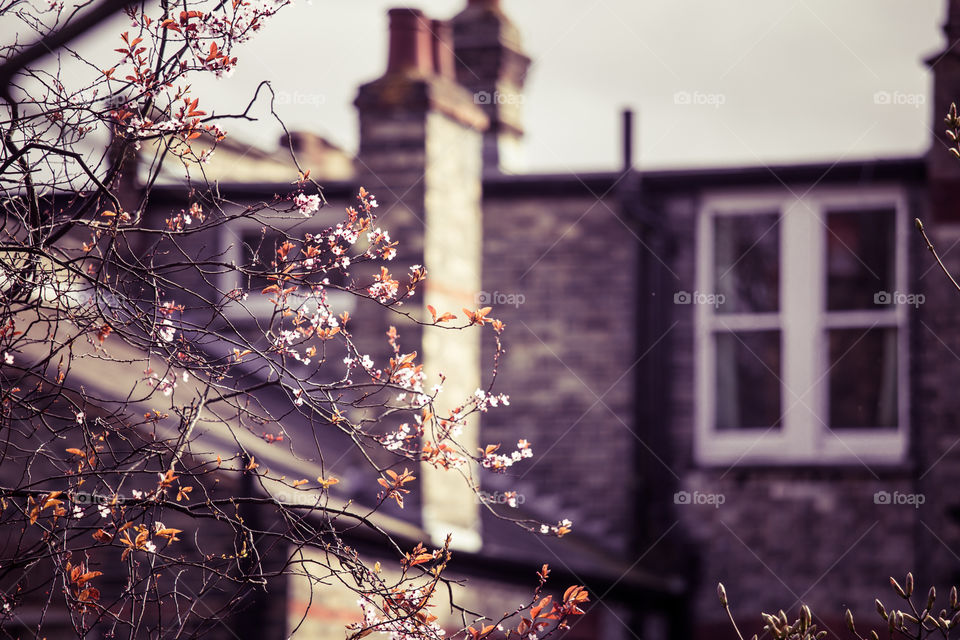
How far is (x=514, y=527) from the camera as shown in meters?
9.13

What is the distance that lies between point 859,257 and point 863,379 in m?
1.00

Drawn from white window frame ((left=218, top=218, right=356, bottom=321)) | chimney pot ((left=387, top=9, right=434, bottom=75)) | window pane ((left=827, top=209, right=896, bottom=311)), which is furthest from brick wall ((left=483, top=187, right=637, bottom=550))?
chimney pot ((left=387, top=9, right=434, bottom=75))

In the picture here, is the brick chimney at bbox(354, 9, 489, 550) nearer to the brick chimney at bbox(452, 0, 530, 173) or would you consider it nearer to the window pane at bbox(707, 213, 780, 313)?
the window pane at bbox(707, 213, 780, 313)

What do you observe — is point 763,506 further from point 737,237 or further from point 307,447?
point 307,447

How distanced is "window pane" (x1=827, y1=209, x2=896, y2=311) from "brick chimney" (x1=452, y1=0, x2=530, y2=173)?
10.6 ft

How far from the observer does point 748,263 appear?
10367mm

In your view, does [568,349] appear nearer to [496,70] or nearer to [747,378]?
[747,378]

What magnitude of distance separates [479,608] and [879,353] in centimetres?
422

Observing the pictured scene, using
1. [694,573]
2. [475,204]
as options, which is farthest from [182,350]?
[694,573]

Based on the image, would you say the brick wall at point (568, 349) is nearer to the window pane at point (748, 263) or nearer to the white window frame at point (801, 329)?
the white window frame at point (801, 329)

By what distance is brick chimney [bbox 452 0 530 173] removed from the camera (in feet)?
39.6

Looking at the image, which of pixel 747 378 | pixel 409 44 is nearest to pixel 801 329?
pixel 747 378

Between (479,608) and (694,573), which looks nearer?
(479,608)

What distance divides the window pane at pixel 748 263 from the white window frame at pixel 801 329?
61 mm
